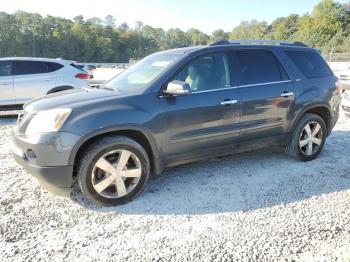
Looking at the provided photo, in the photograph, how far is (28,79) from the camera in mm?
8430

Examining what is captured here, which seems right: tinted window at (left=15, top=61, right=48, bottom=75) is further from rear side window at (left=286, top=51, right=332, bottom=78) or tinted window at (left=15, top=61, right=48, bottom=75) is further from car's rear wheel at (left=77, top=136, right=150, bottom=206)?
rear side window at (left=286, top=51, right=332, bottom=78)

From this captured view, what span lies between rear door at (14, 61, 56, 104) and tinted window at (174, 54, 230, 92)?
553cm

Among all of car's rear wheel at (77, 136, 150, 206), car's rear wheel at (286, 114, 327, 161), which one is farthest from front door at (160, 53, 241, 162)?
car's rear wheel at (286, 114, 327, 161)

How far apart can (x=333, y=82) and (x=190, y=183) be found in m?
2.92

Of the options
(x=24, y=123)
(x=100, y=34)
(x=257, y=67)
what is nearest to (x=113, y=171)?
(x=24, y=123)

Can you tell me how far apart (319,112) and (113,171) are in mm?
3497

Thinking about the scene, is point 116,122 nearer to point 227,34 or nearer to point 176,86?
point 176,86

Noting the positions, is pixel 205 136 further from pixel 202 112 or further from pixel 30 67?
pixel 30 67

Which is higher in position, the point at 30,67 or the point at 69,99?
the point at 30,67

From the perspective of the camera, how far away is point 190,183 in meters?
4.40

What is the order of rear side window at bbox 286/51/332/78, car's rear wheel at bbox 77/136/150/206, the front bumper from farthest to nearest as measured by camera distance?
rear side window at bbox 286/51/332/78 → car's rear wheel at bbox 77/136/150/206 → the front bumper

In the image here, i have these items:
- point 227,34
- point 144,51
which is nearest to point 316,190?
point 144,51

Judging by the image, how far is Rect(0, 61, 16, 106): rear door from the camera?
8.30 m

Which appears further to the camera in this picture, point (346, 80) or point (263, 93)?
point (346, 80)
